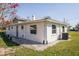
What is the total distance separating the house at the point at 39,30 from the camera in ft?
26.6

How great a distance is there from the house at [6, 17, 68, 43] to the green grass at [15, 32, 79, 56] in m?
0.35

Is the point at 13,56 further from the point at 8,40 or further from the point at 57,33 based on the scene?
the point at 57,33

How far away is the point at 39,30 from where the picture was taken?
8.31 metres

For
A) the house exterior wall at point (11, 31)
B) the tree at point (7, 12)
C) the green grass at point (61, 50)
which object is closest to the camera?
the green grass at point (61, 50)

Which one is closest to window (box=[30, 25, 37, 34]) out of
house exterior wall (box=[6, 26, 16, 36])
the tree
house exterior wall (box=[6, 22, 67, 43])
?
house exterior wall (box=[6, 22, 67, 43])

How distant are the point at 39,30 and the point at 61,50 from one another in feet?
3.69

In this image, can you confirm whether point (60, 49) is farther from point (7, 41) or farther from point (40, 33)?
Result: point (7, 41)

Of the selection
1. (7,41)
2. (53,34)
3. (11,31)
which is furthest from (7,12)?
(53,34)

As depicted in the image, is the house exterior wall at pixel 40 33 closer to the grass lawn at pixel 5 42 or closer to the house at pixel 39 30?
the house at pixel 39 30

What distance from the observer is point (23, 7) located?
25.8 ft

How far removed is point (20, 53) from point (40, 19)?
1384 mm

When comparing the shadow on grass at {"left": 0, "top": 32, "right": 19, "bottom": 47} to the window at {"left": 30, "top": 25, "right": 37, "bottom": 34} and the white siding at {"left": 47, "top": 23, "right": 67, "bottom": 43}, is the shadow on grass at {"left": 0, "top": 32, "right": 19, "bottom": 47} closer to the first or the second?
the window at {"left": 30, "top": 25, "right": 37, "bottom": 34}

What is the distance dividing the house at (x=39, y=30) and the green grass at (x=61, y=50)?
35 centimetres

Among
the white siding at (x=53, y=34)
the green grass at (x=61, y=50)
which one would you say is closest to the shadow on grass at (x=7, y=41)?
the green grass at (x=61, y=50)
